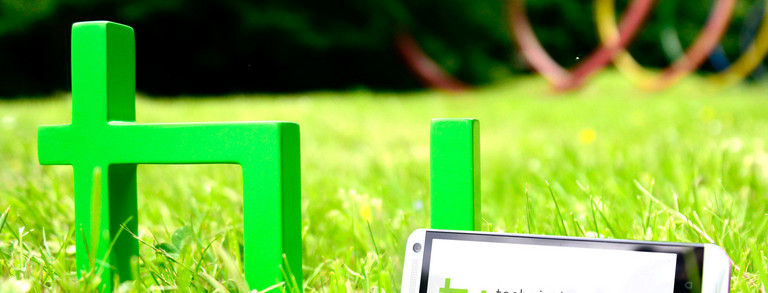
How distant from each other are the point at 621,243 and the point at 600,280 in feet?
0.13

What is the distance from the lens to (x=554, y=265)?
613 mm

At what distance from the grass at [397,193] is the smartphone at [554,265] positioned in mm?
84

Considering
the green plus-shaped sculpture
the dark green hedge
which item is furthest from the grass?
the dark green hedge

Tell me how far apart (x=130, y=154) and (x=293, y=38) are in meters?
8.52

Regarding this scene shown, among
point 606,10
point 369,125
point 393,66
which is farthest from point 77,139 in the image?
point 393,66

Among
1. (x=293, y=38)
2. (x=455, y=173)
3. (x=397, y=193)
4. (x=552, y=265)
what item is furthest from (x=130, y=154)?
(x=293, y=38)

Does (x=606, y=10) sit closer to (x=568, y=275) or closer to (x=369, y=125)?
(x=369, y=125)

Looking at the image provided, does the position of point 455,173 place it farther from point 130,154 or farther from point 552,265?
point 130,154

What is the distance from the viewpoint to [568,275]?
61cm

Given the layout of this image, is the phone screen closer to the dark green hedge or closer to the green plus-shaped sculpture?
the green plus-shaped sculpture

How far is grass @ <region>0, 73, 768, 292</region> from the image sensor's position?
80 cm

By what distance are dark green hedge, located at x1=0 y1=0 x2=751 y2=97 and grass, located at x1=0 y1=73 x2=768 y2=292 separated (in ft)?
13.3

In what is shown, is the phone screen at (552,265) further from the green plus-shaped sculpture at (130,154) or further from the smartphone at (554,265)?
the green plus-shaped sculpture at (130,154)

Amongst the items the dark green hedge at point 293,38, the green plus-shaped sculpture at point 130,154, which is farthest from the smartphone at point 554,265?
the dark green hedge at point 293,38
